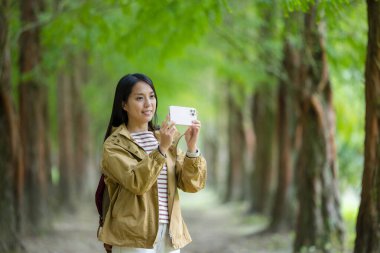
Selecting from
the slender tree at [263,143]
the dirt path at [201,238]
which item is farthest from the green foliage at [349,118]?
the dirt path at [201,238]

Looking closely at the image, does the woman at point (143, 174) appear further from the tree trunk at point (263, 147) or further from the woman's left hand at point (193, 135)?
the tree trunk at point (263, 147)

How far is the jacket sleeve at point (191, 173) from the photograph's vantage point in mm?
4406

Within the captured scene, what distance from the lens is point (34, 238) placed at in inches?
551

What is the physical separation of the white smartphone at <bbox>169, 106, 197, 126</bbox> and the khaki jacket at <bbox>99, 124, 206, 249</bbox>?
0.25m

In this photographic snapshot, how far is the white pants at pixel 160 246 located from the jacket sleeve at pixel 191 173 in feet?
1.04

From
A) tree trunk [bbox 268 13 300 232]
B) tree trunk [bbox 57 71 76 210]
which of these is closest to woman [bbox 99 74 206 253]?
tree trunk [bbox 268 13 300 232]

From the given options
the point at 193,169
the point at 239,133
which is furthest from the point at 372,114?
the point at 239,133

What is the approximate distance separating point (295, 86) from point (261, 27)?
595cm

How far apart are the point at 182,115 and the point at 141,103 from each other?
1.20 ft

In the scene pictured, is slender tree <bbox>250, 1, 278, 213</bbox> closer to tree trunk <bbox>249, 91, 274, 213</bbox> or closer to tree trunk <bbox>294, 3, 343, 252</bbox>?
tree trunk <bbox>249, 91, 274, 213</bbox>

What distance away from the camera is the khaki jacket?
4184 mm

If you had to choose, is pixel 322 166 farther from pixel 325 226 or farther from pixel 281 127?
pixel 281 127

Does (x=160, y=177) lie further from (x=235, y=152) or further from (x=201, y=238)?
(x=235, y=152)

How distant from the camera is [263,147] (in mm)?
20281
